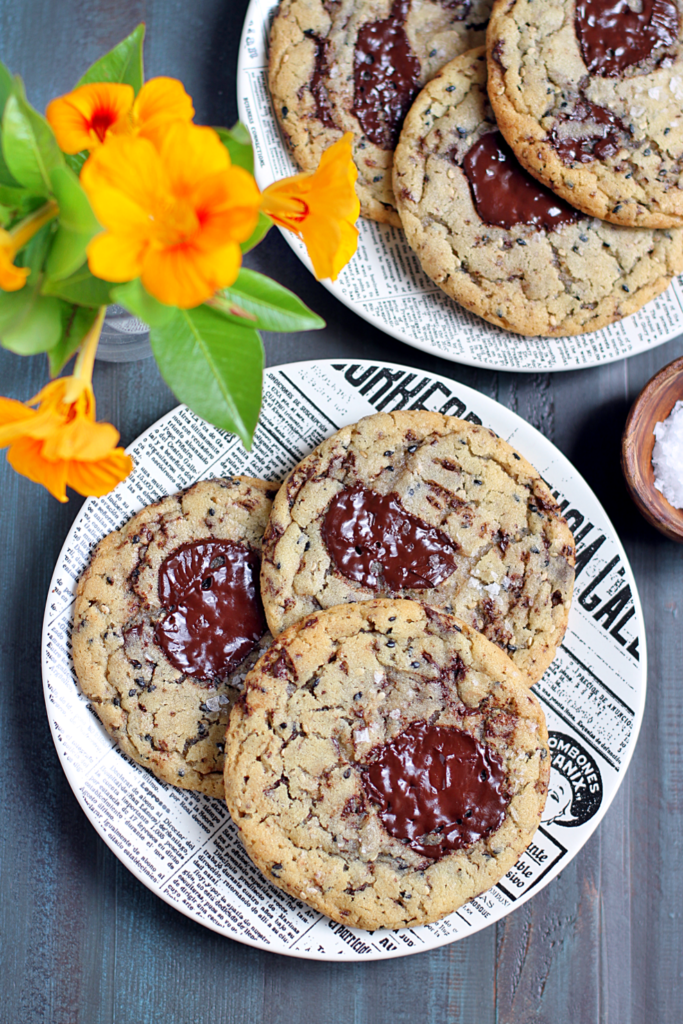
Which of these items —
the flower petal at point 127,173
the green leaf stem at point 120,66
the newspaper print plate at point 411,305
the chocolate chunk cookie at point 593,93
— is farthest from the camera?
the newspaper print plate at point 411,305

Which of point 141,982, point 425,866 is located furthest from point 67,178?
point 141,982

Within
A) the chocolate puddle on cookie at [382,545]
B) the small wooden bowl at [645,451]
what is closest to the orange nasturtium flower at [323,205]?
the chocolate puddle on cookie at [382,545]

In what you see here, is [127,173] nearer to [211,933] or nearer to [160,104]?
[160,104]

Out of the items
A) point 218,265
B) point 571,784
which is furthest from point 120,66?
point 571,784

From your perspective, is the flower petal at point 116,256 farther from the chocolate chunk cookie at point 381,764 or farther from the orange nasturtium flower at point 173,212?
the chocolate chunk cookie at point 381,764

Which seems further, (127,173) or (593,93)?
(593,93)

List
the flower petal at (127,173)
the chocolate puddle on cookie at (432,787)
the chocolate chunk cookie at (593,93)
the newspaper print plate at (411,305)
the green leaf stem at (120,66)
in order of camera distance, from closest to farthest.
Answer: the flower petal at (127,173) < the green leaf stem at (120,66) < the chocolate puddle on cookie at (432,787) < the chocolate chunk cookie at (593,93) < the newspaper print plate at (411,305)
